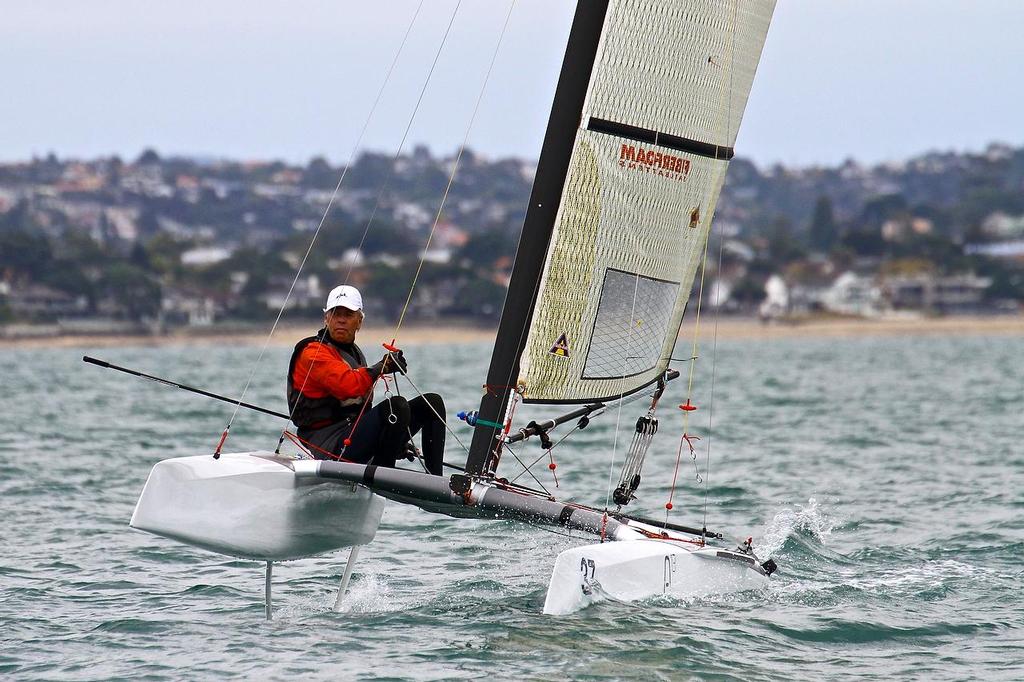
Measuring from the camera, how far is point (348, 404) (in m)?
6.27

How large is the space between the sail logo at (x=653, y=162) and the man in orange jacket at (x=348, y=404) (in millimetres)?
1207

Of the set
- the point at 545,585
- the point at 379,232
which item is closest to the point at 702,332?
the point at 379,232

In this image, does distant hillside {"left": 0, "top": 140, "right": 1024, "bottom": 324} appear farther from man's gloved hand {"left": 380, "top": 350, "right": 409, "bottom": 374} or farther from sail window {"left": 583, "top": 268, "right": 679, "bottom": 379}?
man's gloved hand {"left": 380, "top": 350, "right": 409, "bottom": 374}

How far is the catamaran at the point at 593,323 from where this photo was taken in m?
5.86

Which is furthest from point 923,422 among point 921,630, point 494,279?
point 494,279

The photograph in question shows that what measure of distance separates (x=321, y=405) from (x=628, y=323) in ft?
4.34

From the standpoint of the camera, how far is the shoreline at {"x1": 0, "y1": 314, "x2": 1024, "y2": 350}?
6147 centimetres

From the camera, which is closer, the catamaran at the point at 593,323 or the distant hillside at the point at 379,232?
the catamaran at the point at 593,323

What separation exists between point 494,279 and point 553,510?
7198cm

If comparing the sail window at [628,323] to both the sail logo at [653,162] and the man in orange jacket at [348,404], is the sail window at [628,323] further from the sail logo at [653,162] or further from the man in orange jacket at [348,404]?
the man in orange jacket at [348,404]

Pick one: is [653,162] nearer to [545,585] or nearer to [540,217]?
[540,217]

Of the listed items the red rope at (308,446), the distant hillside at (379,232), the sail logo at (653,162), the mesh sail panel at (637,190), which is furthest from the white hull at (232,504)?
the distant hillside at (379,232)

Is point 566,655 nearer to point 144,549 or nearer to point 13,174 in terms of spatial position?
point 144,549

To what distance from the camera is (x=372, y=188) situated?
14512 centimetres
